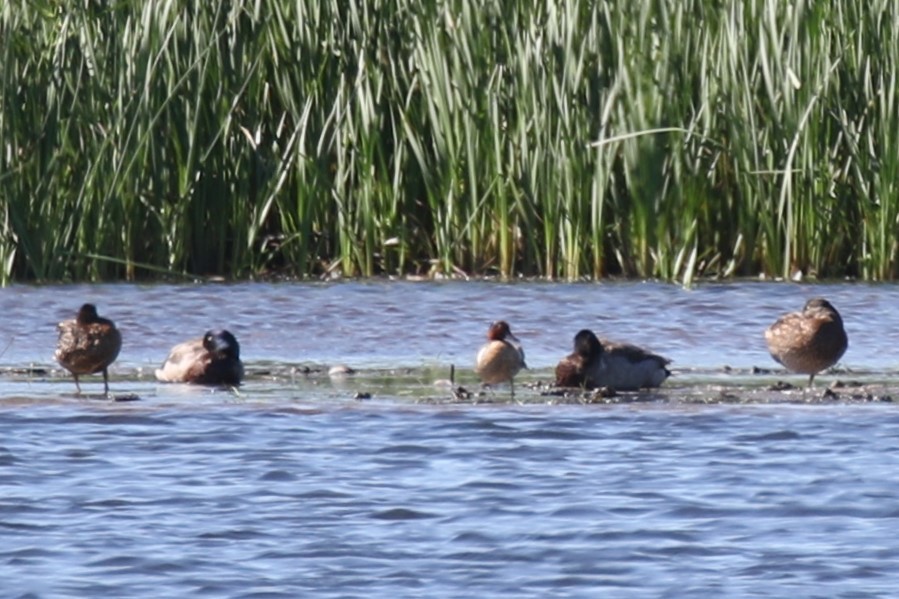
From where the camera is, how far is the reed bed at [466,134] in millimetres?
11203

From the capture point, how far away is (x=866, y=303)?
10656 millimetres

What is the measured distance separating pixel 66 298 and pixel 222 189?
124 centimetres

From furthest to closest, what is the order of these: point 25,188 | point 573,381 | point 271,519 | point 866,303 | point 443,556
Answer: point 25,188 → point 866,303 → point 573,381 → point 271,519 → point 443,556

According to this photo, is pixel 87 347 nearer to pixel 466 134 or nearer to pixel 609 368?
pixel 609 368

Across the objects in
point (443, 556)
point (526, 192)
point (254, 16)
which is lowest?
point (443, 556)

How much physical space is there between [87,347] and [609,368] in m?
2.04

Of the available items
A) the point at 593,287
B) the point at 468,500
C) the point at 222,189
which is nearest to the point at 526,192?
the point at 593,287

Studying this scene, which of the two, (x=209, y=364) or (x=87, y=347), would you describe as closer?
(x=87, y=347)

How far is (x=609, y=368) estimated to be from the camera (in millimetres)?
8266

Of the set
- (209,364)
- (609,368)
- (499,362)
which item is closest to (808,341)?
(609,368)

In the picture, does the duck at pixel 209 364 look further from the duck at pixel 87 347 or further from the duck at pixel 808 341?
the duck at pixel 808 341

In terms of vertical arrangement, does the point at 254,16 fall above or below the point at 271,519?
above

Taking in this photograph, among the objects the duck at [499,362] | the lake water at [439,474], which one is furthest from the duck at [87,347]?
the duck at [499,362]

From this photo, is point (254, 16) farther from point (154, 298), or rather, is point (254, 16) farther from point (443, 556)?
point (443, 556)
